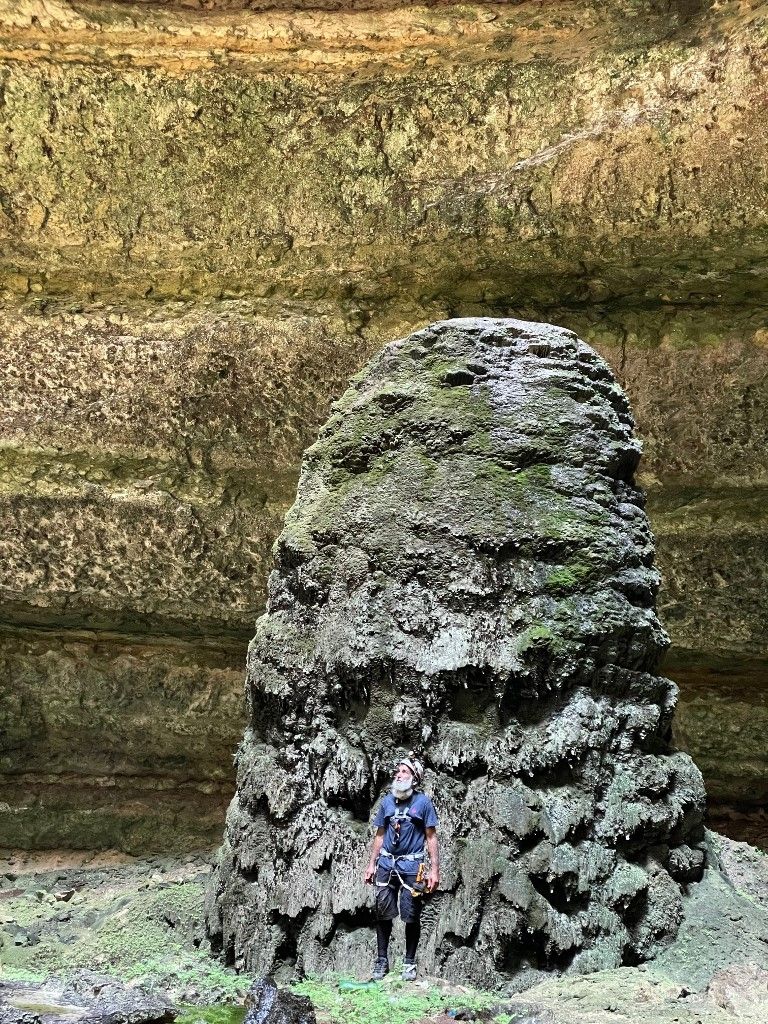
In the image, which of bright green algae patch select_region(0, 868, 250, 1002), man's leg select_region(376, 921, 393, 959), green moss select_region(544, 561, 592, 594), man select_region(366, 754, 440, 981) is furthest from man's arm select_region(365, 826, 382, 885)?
green moss select_region(544, 561, 592, 594)

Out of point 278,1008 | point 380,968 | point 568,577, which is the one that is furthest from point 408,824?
point 568,577

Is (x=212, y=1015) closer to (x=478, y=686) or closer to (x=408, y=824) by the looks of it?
(x=408, y=824)

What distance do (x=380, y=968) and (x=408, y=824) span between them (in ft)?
1.26

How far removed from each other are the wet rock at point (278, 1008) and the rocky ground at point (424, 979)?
0.13 metres

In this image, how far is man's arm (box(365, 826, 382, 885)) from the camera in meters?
3.09

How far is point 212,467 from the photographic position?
5.98 m

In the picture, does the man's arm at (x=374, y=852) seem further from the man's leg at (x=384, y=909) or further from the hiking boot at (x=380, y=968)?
the hiking boot at (x=380, y=968)

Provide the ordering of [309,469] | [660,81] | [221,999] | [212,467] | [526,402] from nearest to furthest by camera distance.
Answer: [221,999], [526,402], [309,469], [660,81], [212,467]

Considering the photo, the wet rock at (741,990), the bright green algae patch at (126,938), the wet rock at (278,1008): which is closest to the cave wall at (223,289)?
the bright green algae patch at (126,938)

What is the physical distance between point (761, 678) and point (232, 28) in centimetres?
434

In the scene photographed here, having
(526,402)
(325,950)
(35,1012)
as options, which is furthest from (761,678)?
(35,1012)

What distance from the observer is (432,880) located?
9.96 ft

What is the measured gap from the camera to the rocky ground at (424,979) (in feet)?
8.86

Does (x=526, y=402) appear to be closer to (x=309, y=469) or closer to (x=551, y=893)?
(x=309, y=469)
